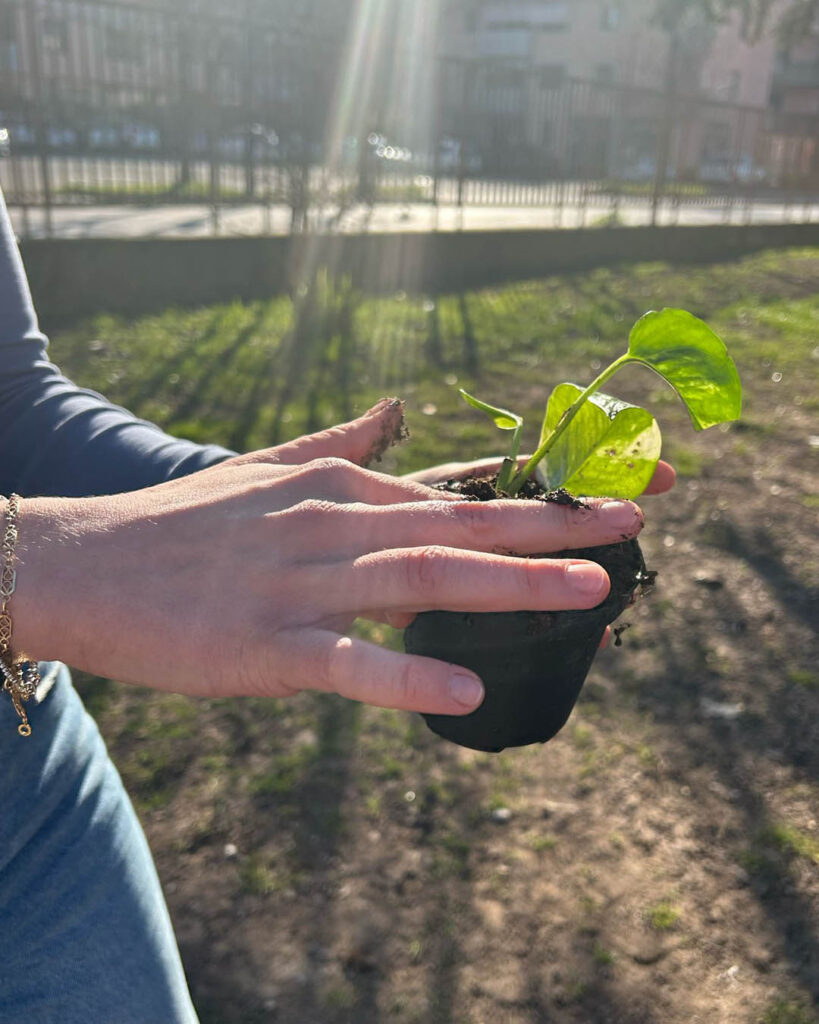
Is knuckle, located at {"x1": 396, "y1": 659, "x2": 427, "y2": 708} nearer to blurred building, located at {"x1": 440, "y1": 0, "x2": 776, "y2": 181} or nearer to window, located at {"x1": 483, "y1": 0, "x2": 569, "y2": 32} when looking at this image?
blurred building, located at {"x1": 440, "y1": 0, "x2": 776, "y2": 181}

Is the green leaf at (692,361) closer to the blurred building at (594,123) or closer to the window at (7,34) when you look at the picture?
the window at (7,34)

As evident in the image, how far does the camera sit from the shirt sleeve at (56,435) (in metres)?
1.39

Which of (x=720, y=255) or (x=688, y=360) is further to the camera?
(x=720, y=255)

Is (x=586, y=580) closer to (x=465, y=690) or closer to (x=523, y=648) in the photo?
(x=465, y=690)

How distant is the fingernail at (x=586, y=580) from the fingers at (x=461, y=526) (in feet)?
0.35

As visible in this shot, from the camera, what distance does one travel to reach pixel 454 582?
0.86 metres

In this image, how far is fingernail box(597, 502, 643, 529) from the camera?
A: 100 centimetres

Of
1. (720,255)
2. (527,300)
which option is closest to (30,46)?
(527,300)

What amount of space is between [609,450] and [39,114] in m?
8.21

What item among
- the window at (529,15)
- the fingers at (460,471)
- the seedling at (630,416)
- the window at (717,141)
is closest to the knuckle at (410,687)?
the seedling at (630,416)

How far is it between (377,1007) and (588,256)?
470 inches

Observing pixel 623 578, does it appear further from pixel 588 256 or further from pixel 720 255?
pixel 720 255

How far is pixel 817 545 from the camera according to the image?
151 inches

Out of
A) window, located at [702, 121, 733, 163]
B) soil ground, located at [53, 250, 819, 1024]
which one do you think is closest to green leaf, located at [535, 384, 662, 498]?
soil ground, located at [53, 250, 819, 1024]
